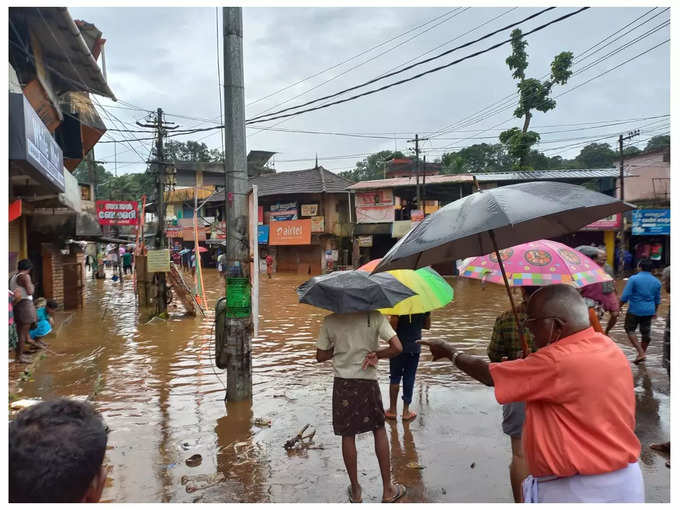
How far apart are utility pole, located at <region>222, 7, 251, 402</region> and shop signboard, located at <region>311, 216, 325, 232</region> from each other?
28292 mm

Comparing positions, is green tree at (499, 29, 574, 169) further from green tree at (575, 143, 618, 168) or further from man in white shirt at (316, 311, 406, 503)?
man in white shirt at (316, 311, 406, 503)

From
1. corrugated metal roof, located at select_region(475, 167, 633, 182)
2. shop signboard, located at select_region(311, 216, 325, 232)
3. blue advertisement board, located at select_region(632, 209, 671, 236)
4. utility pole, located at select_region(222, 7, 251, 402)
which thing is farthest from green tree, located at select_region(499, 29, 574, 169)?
utility pole, located at select_region(222, 7, 251, 402)

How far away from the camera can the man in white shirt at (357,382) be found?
12.3 ft

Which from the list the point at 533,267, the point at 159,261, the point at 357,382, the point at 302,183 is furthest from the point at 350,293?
the point at 302,183

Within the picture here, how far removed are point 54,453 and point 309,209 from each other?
111ft

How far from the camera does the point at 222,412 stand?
5.85 m

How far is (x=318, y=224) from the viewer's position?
34.5m

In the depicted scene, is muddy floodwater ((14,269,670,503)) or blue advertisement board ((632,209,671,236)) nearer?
muddy floodwater ((14,269,670,503))

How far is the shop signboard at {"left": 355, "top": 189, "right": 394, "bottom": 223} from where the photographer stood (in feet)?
108

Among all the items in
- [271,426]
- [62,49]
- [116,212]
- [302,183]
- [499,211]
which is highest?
[302,183]

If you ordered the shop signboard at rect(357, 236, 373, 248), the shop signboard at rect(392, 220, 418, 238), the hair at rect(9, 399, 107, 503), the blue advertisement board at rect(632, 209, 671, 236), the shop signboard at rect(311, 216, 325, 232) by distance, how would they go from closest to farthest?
the hair at rect(9, 399, 107, 503)
the blue advertisement board at rect(632, 209, 671, 236)
the shop signboard at rect(392, 220, 418, 238)
the shop signboard at rect(357, 236, 373, 248)
the shop signboard at rect(311, 216, 325, 232)

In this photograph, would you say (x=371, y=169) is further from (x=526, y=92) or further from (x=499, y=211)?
(x=499, y=211)

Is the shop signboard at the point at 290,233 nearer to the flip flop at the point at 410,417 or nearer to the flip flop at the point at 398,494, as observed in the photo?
the flip flop at the point at 410,417

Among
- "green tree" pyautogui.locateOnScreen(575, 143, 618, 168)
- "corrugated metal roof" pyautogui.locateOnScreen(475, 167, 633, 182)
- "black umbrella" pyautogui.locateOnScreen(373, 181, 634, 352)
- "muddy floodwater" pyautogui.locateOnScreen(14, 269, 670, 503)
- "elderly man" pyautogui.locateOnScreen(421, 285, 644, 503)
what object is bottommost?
"muddy floodwater" pyautogui.locateOnScreen(14, 269, 670, 503)
